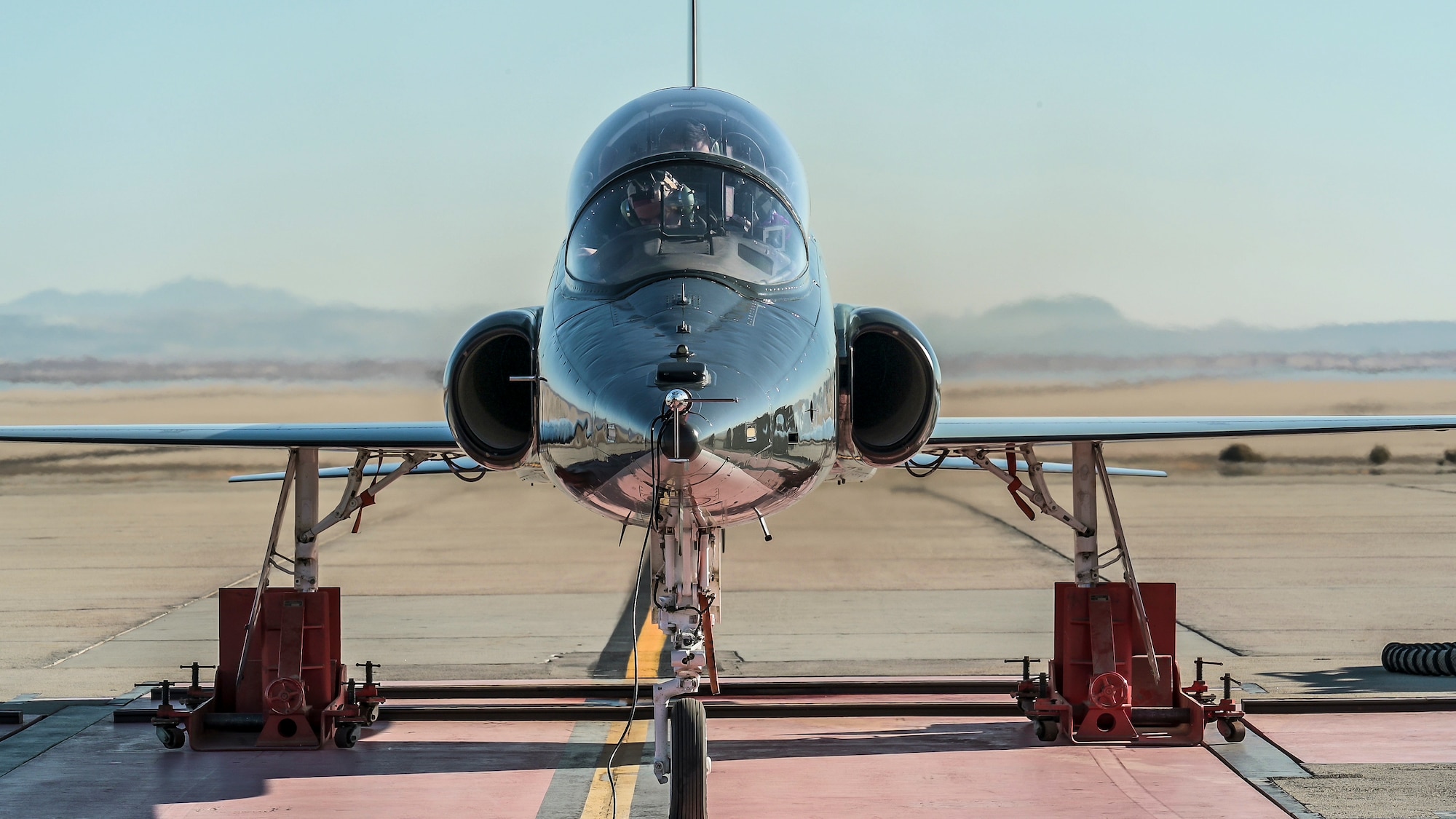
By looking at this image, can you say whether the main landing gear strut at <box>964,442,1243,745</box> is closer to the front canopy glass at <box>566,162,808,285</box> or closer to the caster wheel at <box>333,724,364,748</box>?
the front canopy glass at <box>566,162,808,285</box>

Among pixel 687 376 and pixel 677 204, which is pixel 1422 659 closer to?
pixel 677 204

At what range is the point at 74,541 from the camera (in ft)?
75.1

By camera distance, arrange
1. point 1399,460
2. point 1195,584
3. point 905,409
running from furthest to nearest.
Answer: point 1399,460 < point 1195,584 < point 905,409

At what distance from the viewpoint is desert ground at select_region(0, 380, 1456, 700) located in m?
12.9

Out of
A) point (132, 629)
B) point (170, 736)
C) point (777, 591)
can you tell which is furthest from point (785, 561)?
point (170, 736)

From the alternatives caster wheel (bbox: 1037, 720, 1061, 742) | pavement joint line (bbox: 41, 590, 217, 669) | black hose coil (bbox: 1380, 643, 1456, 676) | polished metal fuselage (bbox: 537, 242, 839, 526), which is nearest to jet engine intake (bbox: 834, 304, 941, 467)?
polished metal fuselage (bbox: 537, 242, 839, 526)

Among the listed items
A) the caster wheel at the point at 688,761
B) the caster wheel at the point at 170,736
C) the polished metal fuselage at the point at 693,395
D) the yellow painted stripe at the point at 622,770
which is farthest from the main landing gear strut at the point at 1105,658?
the caster wheel at the point at 170,736

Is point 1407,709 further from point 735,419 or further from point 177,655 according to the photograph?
point 177,655

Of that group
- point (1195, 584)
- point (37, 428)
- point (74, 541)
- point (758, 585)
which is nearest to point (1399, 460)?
point (1195, 584)

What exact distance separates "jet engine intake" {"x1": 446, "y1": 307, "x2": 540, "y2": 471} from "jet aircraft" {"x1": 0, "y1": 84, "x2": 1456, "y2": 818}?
1 cm

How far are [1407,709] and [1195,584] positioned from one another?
7.17m

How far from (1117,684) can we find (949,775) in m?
1.53

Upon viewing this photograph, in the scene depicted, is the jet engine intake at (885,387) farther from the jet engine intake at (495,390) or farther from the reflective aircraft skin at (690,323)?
the jet engine intake at (495,390)

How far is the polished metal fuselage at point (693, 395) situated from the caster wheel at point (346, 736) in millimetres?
3770
